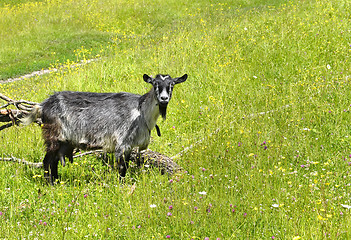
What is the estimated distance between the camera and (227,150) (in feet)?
20.3

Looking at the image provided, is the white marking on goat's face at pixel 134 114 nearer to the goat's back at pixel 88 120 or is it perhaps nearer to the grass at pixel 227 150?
the goat's back at pixel 88 120

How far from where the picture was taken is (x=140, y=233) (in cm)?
449

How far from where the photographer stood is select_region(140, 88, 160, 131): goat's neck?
6211mm

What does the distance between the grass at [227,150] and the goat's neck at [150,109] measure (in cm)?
88

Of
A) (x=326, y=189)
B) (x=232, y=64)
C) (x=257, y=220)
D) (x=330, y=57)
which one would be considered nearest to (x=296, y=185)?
(x=326, y=189)

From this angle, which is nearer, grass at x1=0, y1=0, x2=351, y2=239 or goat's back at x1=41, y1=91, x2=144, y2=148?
grass at x1=0, y1=0, x2=351, y2=239

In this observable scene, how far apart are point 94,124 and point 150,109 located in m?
1.03

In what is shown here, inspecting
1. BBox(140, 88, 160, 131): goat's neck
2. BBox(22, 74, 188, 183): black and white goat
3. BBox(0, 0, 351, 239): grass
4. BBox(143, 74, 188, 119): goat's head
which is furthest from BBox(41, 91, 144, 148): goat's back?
BBox(143, 74, 188, 119): goat's head

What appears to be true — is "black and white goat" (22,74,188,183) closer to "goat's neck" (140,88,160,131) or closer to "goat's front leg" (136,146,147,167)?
"goat's neck" (140,88,160,131)

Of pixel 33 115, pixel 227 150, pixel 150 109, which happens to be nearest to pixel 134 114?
pixel 150 109

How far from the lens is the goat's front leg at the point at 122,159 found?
6277 millimetres

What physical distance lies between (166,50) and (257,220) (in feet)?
28.8

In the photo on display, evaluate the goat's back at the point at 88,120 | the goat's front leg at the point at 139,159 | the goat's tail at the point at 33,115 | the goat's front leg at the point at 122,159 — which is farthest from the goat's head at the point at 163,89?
the goat's tail at the point at 33,115

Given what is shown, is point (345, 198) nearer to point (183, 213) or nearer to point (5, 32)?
point (183, 213)
